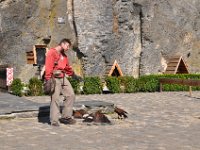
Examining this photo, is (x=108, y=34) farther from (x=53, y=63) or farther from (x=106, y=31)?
(x=53, y=63)

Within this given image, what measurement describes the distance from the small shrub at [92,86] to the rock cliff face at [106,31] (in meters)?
5.32

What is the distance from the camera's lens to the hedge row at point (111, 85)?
1758 cm

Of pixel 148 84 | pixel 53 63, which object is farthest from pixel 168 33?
pixel 53 63

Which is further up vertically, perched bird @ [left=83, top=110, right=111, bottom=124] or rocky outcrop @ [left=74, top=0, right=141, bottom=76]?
rocky outcrop @ [left=74, top=0, right=141, bottom=76]

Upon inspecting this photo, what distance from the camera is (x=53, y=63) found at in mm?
8477

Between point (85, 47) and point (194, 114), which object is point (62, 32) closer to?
point (85, 47)

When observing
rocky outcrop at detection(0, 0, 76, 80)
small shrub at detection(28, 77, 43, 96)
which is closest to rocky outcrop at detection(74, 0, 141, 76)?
rocky outcrop at detection(0, 0, 76, 80)

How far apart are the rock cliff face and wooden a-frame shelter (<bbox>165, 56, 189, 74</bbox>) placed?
20.0 inches

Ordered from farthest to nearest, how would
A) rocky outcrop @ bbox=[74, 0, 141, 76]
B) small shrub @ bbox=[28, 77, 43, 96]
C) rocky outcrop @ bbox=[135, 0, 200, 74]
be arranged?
rocky outcrop @ bbox=[135, 0, 200, 74], rocky outcrop @ bbox=[74, 0, 141, 76], small shrub @ bbox=[28, 77, 43, 96]

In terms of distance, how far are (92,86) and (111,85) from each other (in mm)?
1030

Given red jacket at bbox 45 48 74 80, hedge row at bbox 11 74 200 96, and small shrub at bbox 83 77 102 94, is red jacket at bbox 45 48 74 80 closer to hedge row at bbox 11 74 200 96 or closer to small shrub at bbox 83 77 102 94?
hedge row at bbox 11 74 200 96

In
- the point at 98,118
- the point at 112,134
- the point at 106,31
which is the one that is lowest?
the point at 112,134

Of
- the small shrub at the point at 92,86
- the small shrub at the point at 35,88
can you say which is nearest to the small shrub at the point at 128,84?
the small shrub at the point at 92,86

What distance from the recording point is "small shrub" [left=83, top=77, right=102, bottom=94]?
18531 millimetres
